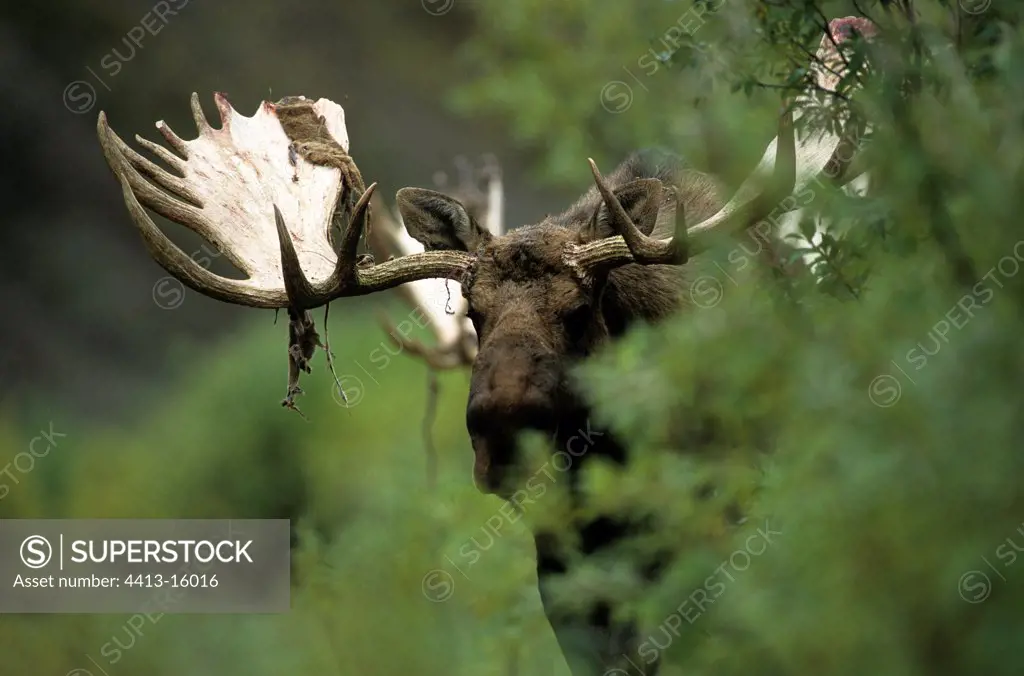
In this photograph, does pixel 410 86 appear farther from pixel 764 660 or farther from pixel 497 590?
pixel 764 660

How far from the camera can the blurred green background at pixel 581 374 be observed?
236 cm

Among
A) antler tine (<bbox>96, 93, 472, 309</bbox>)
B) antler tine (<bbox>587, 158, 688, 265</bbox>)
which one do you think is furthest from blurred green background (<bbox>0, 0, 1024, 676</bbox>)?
antler tine (<bbox>96, 93, 472, 309</bbox>)

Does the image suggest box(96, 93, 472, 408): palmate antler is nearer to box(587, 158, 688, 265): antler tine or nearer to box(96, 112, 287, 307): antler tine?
box(96, 112, 287, 307): antler tine

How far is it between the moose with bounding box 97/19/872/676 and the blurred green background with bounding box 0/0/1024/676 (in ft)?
0.81

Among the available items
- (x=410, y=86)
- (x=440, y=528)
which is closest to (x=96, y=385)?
(x=410, y=86)

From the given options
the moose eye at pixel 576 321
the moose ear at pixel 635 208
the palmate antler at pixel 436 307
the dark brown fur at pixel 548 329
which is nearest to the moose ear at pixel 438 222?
the dark brown fur at pixel 548 329

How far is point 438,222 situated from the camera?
4863 millimetres

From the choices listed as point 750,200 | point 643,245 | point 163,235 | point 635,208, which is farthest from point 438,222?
point 750,200

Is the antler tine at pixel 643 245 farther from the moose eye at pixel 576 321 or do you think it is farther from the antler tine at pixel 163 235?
the antler tine at pixel 163 235

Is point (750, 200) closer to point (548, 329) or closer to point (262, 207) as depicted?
point (548, 329)

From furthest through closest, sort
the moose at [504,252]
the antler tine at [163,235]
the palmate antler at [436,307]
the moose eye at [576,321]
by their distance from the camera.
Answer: the palmate antler at [436,307], the antler tine at [163,235], the moose eye at [576,321], the moose at [504,252]

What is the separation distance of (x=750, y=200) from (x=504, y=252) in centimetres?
91

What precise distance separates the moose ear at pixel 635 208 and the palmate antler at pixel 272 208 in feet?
1.62

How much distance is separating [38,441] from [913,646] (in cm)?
1094
